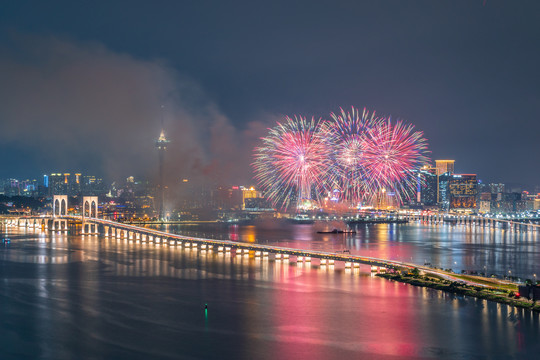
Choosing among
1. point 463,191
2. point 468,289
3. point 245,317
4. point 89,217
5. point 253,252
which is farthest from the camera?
point 463,191

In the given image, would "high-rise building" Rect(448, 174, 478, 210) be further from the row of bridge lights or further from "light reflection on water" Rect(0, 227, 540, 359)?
"light reflection on water" Rect(0, 227, 540, 359)

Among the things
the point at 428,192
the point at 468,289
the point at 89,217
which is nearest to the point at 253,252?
the point at 468,289

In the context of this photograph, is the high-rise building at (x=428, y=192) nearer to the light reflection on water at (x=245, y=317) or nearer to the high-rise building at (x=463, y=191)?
the high-rise building at (x=463, y=191)

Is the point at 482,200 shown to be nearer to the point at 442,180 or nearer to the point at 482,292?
the point at 442,180

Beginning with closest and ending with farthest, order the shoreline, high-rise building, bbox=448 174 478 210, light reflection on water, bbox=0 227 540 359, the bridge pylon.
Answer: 1. light reflection on water, bbox=0 227 540 359
2. the shoreline
3. the bridge pylon
4. high-rise building, bbox=448 174 478 210

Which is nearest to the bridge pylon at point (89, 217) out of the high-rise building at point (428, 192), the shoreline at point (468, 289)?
the shoreline at point (468, 289)

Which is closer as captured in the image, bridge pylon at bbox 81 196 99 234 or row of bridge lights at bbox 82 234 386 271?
row of bridge lights at bbox 82 234 386 271

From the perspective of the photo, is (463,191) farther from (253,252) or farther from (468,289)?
(468,289)

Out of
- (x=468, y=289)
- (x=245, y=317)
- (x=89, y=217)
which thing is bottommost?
(x=245, y=317)

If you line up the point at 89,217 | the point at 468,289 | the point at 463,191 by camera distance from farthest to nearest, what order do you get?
1. the point at 463,191
2. the point at 89,217
3. the point at 468,289

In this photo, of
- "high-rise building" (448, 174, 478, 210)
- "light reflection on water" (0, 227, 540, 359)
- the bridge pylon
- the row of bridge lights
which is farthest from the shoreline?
"high-rise building" (448, 174, 478, 210)
